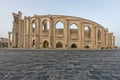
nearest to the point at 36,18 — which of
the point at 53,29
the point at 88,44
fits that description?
the point at 53,29

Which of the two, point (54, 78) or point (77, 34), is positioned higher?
point (77, 34)

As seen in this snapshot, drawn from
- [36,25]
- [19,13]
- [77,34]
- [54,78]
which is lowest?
[54,78]

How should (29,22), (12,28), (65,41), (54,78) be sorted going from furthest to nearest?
1. (12,28)
2. (29,22)
3. (65,41)
4. (54,78)

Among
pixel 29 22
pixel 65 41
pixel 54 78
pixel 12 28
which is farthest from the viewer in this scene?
pixel 12 28

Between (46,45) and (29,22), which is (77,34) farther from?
(29,22)

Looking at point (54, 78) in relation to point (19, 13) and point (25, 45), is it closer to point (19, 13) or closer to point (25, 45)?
point (25, 45)

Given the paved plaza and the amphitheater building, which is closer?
the paved plaza

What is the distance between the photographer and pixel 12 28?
40.9 meters

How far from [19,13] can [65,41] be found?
58.0ft

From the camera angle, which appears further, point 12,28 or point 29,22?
point 12,28

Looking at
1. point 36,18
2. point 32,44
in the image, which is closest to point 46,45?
point 32,44

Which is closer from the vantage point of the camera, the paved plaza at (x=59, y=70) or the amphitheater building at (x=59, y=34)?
the paved plaza at (x=59, y=70)

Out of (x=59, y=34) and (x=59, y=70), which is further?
(x=59, y=34)

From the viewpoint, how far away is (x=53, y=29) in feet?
118
